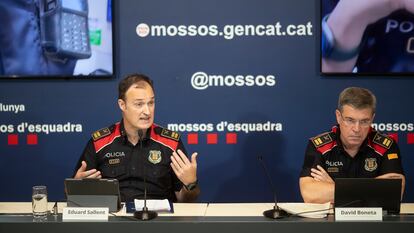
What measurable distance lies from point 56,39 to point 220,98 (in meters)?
1.23

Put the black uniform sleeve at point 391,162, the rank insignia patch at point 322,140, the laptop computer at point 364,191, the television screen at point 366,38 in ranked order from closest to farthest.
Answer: the laptop computer at point 364,191 < the black uniform sleeve at point 391,162 < the rank insignia patch at point 322,140 < the television screen at point 366,38

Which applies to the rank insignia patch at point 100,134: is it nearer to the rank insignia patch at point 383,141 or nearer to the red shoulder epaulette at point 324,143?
the red shoulder epaulette at point 324,143

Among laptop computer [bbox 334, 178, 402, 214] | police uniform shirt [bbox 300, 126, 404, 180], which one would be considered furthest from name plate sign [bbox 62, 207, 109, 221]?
police uniform shirt [bbox 300, 126, 404, 180]

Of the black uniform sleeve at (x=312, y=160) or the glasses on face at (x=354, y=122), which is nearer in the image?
the glasses on face at (x=354, y=122)

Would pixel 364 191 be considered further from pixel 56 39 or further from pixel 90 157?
pixel 56 39

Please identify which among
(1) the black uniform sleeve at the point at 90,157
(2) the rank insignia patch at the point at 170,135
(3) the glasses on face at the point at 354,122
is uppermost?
(3) the glasses on face at the point at 354,122

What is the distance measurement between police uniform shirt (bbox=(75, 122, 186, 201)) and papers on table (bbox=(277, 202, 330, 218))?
33.4 inches

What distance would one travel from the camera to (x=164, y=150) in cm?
304

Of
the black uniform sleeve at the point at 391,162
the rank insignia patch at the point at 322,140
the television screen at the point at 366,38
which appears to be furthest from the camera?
the television screen at the point at 366,38

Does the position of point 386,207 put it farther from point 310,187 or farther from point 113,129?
point 113,129

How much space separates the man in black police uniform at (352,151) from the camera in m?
2.77

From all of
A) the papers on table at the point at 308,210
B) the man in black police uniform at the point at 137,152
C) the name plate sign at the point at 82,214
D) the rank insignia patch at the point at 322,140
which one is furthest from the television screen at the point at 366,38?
the name plate sign at the point at 82,214

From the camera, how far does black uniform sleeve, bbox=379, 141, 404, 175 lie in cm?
289

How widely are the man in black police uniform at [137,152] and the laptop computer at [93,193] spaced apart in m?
0.53
